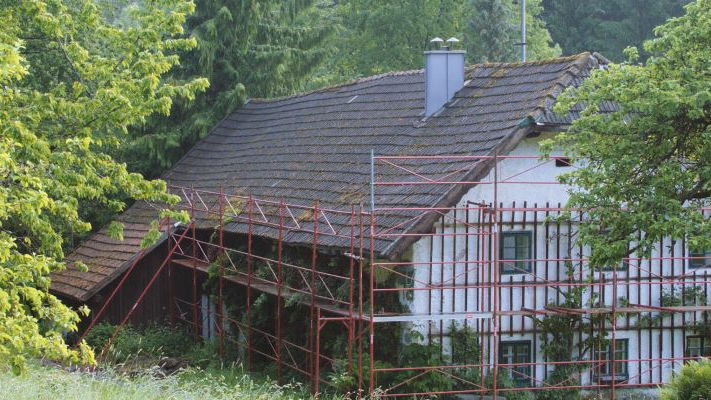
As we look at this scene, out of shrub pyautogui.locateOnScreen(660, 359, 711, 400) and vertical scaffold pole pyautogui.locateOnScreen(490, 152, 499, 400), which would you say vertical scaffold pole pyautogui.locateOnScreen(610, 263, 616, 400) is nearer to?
vertical scaffold pole pyautogui.locateOnScreen(490, 152, 499, 400)

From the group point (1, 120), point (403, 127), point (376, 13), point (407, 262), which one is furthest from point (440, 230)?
point (376, 13)

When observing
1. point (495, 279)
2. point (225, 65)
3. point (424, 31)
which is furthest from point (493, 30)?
point (495, 279)

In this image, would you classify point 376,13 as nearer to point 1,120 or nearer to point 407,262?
point 407,262

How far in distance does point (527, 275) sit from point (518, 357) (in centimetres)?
148

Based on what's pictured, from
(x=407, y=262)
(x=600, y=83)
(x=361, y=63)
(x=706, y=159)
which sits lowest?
(x=407, y=262)

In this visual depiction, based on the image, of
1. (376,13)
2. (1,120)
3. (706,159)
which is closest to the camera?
(1,120)

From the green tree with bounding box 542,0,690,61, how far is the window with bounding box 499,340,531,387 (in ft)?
102

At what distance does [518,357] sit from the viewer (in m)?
20.7

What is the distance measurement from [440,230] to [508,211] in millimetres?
1352

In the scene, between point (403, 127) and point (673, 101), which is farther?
point (403, 127)

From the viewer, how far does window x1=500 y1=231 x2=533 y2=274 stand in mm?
20562

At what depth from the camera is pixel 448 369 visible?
19547mm

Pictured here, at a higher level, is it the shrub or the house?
the house

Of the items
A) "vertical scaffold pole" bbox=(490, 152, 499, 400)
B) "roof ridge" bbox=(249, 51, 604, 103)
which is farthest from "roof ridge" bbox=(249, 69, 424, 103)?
"vertical scaffold pole" bbox=(490, 152, 499, 400)
